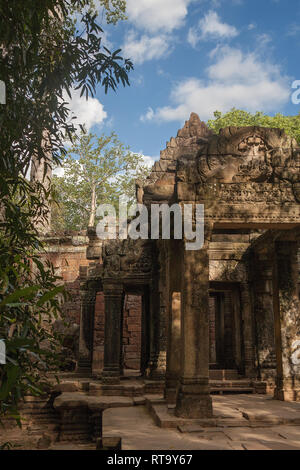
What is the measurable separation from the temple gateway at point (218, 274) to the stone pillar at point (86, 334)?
0.09 ft

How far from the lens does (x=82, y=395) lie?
8773mm

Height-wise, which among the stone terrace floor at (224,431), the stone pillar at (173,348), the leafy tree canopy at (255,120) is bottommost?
the stone terrace floor at (224,431)

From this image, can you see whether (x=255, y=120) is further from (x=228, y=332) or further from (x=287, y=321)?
(x=287, y=321)

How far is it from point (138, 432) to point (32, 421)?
4614 mm

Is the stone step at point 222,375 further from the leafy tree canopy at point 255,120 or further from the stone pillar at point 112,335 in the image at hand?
the leafy tree canopy at point 255,120

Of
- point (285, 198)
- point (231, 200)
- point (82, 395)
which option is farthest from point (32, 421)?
point (285, 198)

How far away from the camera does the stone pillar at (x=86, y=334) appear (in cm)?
1126

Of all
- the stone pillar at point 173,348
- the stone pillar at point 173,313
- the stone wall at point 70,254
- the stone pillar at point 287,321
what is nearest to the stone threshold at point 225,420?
the stone pillar at point 173,348

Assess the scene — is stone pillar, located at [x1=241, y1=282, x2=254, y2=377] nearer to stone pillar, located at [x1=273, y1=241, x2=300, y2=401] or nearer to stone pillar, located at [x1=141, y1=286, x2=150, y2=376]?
stone pillar, located at [x1=273, y1=241, x2=300, y2=401]

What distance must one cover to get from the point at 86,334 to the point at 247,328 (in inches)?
178

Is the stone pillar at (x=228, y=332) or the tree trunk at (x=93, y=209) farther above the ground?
the tree trunk at (x=93, y=209)

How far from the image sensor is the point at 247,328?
408 inches

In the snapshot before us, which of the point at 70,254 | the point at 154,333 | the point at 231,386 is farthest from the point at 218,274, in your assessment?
the point at 70,254

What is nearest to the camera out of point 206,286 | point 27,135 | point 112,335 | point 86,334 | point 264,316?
point 27,135
